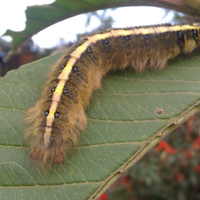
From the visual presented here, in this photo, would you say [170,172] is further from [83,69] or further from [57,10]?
[57,10]

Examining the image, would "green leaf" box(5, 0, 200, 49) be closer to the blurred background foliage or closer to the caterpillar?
the caterpillar

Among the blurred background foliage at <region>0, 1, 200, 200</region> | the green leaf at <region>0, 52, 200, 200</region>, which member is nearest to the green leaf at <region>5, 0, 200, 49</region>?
the green leaf at <region>0, 52, 200, 200</region>

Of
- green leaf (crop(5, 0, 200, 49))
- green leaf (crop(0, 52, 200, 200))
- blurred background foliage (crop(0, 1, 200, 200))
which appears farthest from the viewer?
blurred background foliage (crop(0, 1, 200, 200))

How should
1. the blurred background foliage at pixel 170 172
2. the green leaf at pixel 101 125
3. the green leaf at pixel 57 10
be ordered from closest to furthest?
the green leaf at pixel 101 125 < the green leaf at pixel 57 10 < the blurred background foliage at pixel 170 172

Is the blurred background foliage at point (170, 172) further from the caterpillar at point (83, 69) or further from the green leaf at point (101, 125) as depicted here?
the green leaf at point (101, 125)

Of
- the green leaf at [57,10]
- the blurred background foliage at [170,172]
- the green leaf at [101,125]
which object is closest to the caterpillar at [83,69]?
the green leaf at [101,125]

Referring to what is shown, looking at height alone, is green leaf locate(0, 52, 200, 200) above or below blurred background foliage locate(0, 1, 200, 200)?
above

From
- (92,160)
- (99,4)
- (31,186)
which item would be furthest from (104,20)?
(31,186)
